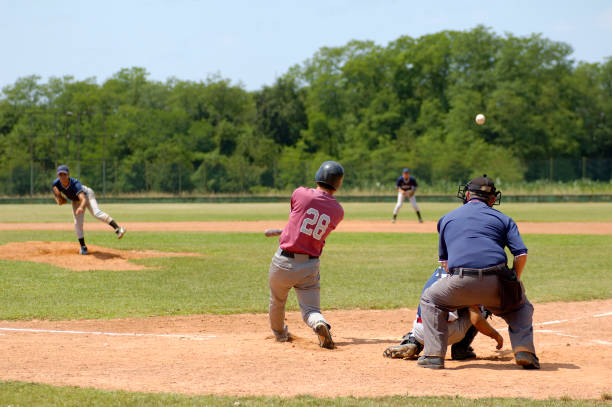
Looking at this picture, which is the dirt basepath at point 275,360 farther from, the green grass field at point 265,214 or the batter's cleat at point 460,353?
the green grass field at point 265,214

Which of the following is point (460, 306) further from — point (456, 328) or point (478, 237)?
point (478, 237)

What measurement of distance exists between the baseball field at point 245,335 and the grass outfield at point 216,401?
0.05 feet

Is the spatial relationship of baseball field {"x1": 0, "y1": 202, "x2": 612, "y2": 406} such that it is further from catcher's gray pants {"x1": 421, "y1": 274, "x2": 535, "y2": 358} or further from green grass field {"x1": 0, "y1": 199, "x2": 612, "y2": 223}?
green grass field {"x1": 0, "y1": 199, "x2": 612, "y2": 223}

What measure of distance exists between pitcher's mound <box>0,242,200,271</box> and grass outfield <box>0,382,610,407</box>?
354 inches

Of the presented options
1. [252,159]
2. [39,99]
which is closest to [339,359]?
[252,159]

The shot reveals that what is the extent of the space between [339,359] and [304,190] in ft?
5.56

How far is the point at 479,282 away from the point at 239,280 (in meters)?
7.16

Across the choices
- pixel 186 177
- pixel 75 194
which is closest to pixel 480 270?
pixel 75 194

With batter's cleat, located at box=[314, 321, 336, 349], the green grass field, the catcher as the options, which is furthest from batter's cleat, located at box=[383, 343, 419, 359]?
the green grass field

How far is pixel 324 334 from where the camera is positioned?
6629 millimetres

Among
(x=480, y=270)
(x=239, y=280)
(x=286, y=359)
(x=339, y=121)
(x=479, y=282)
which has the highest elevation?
(x=339, y=121)

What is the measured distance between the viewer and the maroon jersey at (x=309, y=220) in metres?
6.68

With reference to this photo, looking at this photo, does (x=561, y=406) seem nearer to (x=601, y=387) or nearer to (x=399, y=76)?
(x=601, y=387)

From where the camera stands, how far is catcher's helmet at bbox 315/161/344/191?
681 centimetres
